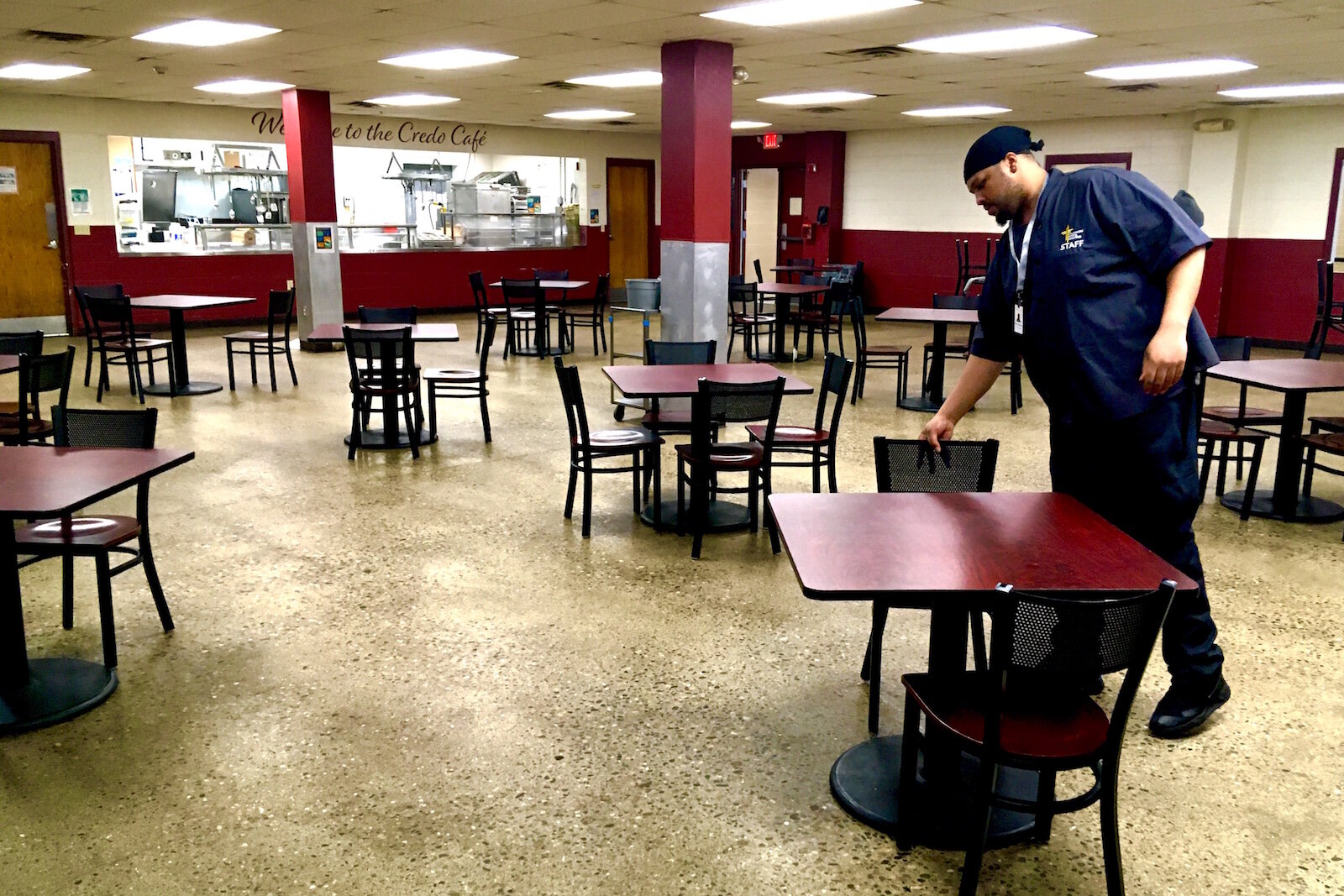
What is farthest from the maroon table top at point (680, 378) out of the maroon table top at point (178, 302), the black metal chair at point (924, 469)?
the maroon table top at point (178, 302)

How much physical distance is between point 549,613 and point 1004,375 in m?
7.05

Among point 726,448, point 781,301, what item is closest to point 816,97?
point 781,301

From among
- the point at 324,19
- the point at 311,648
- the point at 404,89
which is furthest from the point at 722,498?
the point at 404,89

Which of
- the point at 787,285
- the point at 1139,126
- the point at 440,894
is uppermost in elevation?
the point at 1139,126

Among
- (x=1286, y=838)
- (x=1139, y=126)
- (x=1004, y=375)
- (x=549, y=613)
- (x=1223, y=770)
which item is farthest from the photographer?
(x=1139, y=126)

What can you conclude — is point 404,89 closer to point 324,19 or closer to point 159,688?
point 324,19

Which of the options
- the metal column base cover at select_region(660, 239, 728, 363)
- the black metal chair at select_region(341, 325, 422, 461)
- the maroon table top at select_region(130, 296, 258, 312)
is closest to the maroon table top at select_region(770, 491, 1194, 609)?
the black metal chair at select_region(341, 325, 422, 461)

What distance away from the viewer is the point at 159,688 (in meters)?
3.35

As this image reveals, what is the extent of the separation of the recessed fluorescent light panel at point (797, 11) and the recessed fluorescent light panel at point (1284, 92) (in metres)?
5.36

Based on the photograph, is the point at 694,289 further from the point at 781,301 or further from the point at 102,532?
the point at 102,532

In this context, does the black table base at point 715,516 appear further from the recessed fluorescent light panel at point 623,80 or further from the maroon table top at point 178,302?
the recessed fluorescent light panel at point 623,80

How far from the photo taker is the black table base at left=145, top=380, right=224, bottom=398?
838 cm

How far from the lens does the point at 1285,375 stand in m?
5.22

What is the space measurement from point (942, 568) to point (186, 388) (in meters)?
7.68
